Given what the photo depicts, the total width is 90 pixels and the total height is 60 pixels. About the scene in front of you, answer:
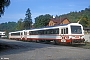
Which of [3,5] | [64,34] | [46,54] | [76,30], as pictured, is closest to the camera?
[46,54]

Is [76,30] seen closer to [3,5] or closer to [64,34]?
[64,34]

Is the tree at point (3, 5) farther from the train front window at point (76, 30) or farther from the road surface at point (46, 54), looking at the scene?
the train front window at point (76, 30)

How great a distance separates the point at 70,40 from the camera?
32.8 m

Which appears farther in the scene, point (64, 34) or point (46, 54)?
point (64, 34)

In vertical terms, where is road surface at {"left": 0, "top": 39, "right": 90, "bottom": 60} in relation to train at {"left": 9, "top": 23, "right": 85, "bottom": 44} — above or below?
below

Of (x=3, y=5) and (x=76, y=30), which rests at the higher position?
(x=3, y=5)

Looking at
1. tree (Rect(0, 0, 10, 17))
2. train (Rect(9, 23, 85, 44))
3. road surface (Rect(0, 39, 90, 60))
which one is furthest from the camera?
train (Rect(9, 23, 85, 44))

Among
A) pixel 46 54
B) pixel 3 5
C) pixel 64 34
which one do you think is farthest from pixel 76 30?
pixel 46 54

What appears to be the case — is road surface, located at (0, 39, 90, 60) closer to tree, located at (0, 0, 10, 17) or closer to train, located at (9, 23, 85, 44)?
tree, located at (0, 0, 10, 17)

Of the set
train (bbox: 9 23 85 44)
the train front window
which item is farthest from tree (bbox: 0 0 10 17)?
the train front window

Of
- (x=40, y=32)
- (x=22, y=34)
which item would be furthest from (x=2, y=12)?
(x=22, y=34)

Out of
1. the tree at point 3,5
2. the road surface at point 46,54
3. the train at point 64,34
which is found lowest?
the road surface at point 46,54

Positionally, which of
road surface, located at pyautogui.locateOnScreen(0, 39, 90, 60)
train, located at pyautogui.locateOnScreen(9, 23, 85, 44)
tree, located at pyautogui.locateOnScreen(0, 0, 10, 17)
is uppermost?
tree, located at pyautogui.locateOnScreen(0, 0, 10, 17)

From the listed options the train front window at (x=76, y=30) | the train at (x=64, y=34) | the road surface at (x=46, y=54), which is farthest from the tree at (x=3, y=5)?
the train front window at (x=76, y=30)
